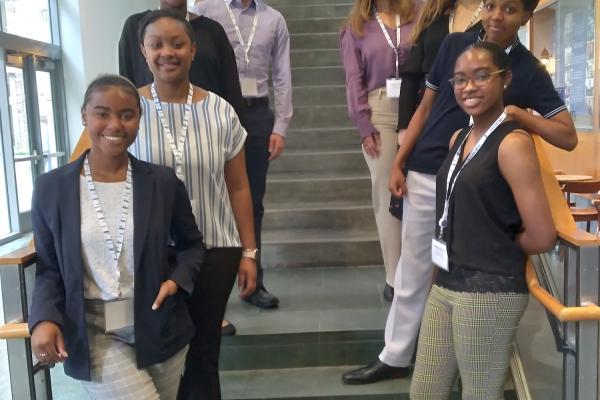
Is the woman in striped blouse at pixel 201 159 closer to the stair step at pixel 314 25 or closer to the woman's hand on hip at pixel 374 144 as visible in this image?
the woman's hand on hip at pixel 374 144

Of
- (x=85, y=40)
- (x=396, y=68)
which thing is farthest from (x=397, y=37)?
(x=85, y=40)

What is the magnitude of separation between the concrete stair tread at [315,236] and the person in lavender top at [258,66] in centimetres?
111

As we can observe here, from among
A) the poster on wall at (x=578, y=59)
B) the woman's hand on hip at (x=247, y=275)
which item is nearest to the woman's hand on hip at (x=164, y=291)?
the woman's hand on hip at (x=247, y=275)

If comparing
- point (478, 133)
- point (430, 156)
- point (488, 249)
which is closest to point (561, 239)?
point (488, 249)

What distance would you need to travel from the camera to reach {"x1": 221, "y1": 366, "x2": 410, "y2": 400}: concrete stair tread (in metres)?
2.43

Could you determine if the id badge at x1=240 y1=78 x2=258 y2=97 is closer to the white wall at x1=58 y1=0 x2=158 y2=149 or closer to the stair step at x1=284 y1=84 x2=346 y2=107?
the stair step at x1=284 y1=84 x2=346 y2=107

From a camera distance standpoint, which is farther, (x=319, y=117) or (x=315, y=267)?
(x=319, y=117)

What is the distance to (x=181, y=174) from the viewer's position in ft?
5.41

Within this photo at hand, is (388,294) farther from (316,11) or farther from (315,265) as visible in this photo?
(316,11)

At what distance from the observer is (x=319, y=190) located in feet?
14.9

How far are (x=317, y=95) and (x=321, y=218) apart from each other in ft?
6.68

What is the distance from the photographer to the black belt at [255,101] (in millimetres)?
2723

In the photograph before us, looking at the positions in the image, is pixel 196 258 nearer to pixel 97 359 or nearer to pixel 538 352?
pixel 97 359

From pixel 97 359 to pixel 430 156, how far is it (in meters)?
→ 1.26
